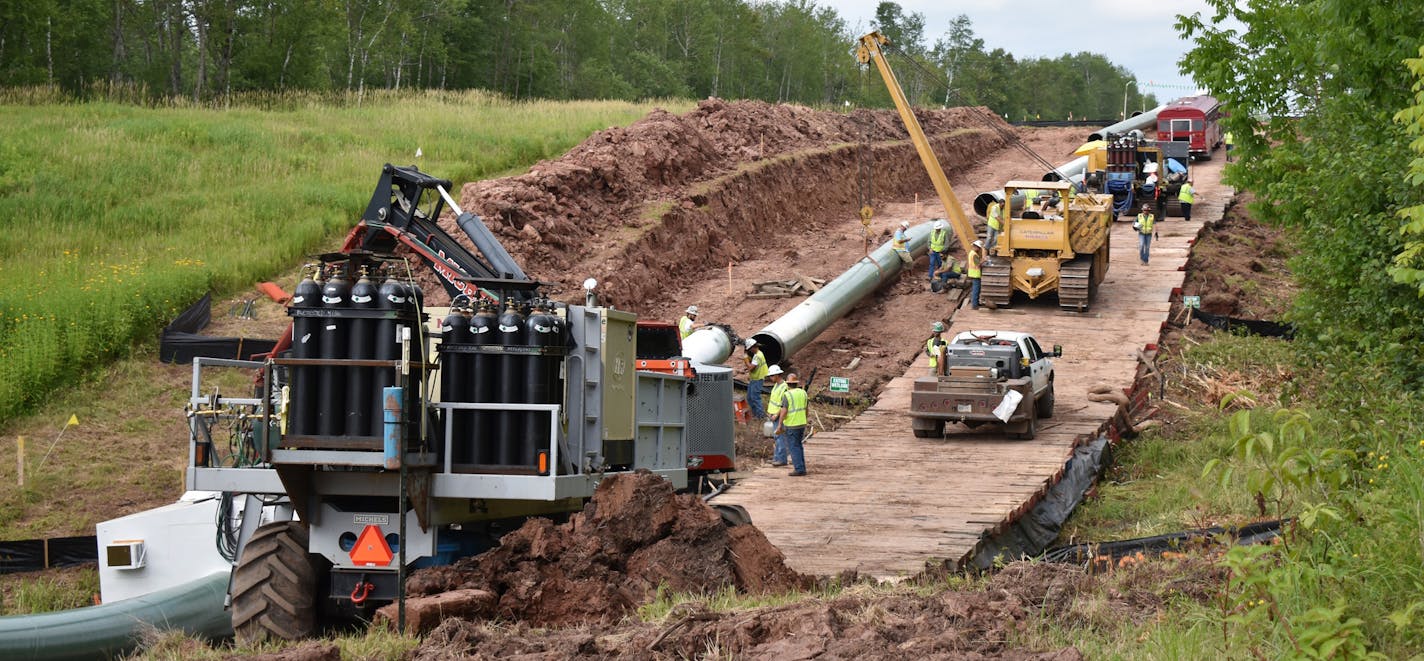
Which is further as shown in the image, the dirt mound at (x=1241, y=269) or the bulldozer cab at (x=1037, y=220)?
the dirt mound at (x=1241, y=269)

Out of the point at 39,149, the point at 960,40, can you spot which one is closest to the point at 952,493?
the point at 39,149

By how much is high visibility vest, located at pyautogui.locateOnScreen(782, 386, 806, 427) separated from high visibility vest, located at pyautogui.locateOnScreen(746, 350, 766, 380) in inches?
126

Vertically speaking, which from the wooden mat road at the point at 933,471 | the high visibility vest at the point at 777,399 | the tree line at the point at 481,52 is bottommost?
the wooden mat road at the point at 933,471

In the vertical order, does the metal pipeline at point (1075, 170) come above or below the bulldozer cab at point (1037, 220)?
above

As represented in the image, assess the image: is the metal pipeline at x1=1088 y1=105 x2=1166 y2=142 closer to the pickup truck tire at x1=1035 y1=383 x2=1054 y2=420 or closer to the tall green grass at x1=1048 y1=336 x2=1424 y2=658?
the pickup truck tire at x1=1035 y1=383 x2=1054 y2=420

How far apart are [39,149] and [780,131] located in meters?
20.3

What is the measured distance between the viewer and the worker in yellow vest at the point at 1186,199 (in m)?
39.4

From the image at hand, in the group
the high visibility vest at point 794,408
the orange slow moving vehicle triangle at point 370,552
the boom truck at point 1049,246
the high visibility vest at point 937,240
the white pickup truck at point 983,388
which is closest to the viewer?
the orange slow moving vehicle triangle at point 370,552

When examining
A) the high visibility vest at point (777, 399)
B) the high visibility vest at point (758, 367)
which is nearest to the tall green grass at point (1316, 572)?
the high visibility vest at point (777, 399)

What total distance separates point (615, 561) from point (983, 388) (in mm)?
10658

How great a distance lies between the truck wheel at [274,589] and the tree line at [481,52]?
40762 mm

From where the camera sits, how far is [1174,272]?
3306 cm

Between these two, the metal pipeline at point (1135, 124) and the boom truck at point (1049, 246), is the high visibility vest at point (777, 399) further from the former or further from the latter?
the metal pipeline at point (1135, 124)

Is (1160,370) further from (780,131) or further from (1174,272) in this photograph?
(780,131)
